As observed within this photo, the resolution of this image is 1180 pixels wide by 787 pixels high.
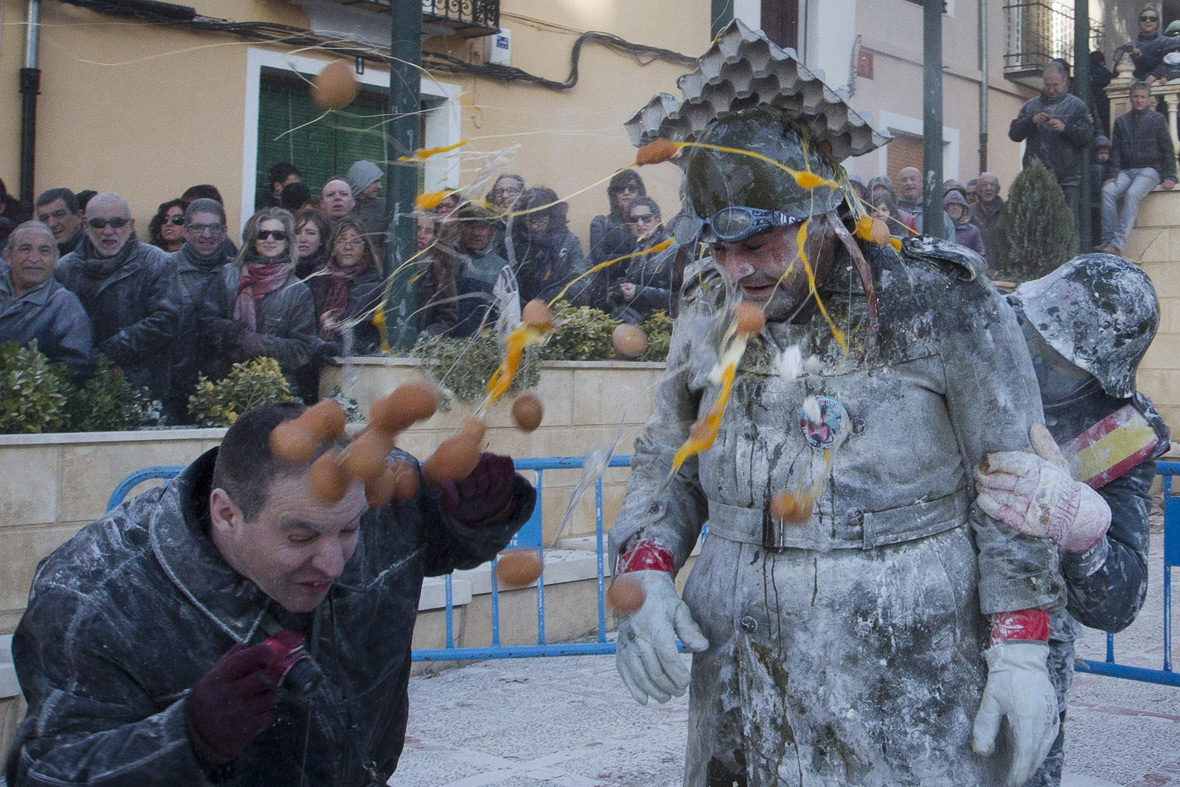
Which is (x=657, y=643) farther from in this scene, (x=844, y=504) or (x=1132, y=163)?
(x=1132, y=163)

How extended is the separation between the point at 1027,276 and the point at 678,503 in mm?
10823

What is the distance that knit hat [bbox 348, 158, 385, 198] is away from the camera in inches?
226

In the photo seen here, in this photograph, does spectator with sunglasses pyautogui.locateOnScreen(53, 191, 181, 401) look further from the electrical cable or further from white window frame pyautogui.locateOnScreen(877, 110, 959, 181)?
white window frame pyautogui.locateOnScreen(877, 110, 959, 181)

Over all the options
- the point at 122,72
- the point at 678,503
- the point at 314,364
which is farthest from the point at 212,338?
the point at 678,503

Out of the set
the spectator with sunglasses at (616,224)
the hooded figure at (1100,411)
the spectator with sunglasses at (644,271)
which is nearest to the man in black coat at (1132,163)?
the spectator with sunglasses at (644,271)

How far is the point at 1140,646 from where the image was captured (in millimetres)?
6816

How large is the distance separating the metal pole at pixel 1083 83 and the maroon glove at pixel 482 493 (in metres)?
12.5

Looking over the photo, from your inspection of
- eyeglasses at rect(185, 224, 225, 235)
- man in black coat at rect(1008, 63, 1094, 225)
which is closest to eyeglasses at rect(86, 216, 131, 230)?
eyeglasses at rect(185, 224, 225, 235)

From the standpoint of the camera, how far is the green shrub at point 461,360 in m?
3.68

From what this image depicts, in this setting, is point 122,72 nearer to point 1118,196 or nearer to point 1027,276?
point 1027,276

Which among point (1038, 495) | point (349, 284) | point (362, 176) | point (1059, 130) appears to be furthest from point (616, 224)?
point (1059, 130)

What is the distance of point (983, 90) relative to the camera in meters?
16.7

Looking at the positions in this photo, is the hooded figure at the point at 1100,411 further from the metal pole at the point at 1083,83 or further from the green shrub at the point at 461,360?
the metal pole at the point at 1083,83

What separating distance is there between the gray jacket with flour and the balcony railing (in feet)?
53.5
